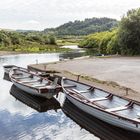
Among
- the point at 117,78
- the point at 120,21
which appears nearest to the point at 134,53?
the point at 120,21

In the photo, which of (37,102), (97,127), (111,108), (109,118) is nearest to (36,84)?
(37,102)

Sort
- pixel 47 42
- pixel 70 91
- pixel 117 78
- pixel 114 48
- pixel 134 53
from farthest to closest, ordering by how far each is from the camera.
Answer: pixel 47 42, pixel 114 48, pixel 134 53, pixel 117 78, pixel 70 91

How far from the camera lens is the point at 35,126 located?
774 inches

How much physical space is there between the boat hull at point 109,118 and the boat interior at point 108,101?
0.30 meters

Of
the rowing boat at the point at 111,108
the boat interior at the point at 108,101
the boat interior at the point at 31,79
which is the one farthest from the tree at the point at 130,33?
the rowing boat at the point at 111,108

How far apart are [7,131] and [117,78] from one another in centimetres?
1342

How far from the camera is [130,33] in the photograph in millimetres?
54500

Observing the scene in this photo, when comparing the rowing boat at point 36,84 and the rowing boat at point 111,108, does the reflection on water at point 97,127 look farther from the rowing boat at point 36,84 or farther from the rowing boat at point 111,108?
the rowing boat at point 36,84

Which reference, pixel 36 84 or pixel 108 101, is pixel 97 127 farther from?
pixel 36 84

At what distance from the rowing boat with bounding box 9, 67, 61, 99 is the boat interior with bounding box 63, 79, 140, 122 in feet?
4.20

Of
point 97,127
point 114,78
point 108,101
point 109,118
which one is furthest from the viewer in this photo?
point 114,78

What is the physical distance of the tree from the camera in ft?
178

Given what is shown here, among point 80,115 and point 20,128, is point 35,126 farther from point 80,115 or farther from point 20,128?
point 80,115

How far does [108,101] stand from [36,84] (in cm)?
825
